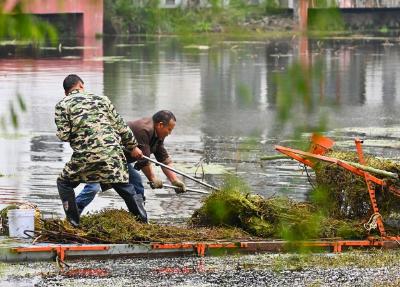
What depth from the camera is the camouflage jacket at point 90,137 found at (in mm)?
9414

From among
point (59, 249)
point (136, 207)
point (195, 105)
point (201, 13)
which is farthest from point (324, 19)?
point (195, 105)

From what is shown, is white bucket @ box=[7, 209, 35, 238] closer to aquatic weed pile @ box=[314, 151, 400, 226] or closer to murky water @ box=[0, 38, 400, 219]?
murky water @ box=[0, 38, 400, 219]

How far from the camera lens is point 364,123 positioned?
75.2 ft

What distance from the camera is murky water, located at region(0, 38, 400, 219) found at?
7742 millimetres

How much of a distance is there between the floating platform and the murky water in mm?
518

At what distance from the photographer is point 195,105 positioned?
88.5 feet

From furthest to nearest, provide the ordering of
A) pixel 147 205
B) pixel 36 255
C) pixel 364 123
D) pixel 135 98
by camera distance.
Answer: pixel 135 98 < pixel 364 123 < pixel 147 205 < pixel 36 255

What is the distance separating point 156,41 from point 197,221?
51.7m

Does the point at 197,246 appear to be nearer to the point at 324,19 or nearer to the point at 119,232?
the point at 119,232

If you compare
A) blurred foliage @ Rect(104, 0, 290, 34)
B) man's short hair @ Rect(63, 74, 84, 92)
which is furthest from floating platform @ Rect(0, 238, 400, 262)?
blurred foliage @ Rect(104, 0, 290, 34)

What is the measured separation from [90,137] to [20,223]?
2.99 ft

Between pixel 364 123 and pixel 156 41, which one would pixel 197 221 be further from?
pixel 156 41

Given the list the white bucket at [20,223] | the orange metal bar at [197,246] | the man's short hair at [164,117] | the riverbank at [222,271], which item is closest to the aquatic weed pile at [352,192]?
the riverbank at [222,271]

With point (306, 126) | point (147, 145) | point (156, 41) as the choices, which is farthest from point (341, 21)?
point (156, 41)
